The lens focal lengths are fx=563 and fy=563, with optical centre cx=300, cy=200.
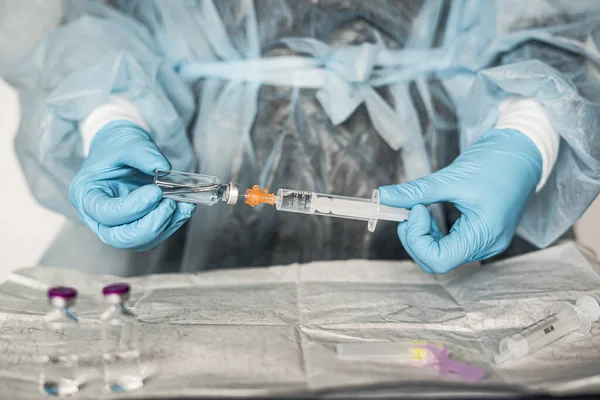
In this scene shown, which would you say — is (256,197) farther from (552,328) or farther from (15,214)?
(15,214)

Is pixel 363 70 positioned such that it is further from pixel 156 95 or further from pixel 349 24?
pixel 156 95

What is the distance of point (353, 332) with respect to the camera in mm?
750

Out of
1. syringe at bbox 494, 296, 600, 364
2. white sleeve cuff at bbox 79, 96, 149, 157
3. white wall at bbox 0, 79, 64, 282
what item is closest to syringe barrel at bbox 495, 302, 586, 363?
syringe at bbox 494, 296, 600, 364

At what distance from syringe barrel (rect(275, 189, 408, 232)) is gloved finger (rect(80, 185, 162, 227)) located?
0.17 meters

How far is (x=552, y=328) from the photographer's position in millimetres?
721

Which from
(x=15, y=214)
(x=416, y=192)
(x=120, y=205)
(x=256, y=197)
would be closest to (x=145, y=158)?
(x=120, y=205)

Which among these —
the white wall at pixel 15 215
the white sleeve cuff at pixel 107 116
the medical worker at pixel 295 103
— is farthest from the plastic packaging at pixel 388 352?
the white wall at pixel 15 215

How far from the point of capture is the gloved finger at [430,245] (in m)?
0.79

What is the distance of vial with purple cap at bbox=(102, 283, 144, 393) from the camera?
613 millimetres

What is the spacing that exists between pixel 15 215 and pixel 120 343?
81 centimetres

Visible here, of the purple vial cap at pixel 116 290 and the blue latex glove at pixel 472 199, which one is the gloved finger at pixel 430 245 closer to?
the blue latex glove at pixel 472 199

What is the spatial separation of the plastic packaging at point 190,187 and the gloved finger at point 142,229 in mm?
16

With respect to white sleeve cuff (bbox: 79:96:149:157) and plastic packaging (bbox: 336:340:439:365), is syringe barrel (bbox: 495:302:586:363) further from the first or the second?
white sleeve cuff (bbox: 79:96:149:157)

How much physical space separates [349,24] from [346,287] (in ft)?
1.54
